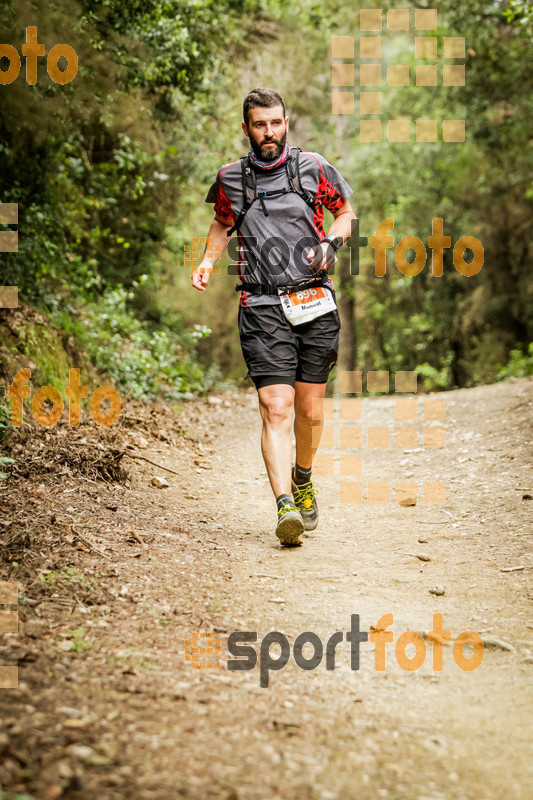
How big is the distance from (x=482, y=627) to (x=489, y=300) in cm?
1590

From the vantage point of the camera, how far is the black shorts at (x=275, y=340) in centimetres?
436

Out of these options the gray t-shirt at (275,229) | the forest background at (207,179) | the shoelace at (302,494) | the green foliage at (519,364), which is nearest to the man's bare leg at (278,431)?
the shoelace at (302,494)

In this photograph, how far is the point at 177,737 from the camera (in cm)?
207

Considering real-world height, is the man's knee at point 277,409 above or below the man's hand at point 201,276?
below

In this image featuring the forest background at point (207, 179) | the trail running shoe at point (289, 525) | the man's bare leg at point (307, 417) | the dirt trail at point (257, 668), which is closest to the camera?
the dirt trail at point (257, 668)

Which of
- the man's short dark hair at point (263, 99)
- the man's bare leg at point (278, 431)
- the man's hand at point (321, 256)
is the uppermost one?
the man's short dark hair at point (263, 99)

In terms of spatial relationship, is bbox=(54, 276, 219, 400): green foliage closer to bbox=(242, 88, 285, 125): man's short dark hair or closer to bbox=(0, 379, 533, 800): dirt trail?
bbox=(0, 379, 533, 800): dirt trail

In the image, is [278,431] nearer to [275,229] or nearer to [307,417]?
[307,417]

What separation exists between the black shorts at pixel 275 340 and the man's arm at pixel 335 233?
1.06 ft

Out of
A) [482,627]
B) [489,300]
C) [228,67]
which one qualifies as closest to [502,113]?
[489,300]

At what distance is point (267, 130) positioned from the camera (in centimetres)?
428

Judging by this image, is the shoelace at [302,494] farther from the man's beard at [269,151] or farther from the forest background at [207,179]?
the forest background at [207,179]

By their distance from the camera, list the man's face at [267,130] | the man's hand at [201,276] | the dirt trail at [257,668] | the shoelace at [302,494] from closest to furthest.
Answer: the dirt trail at [257,668] < the man's face at [267,130] < the man's hand at [201,276] < the shoelace at [302,494]

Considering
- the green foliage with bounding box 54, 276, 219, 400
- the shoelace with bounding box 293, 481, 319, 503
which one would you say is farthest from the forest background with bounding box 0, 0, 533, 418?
the shoelace with bounding box 293, 481, 319, 503
